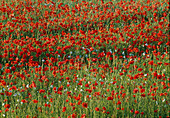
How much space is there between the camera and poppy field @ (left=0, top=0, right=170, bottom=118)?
4.19 m

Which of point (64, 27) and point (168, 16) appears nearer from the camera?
point (64, 27)

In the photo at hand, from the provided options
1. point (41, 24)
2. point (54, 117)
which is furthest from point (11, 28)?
point (54, 117)

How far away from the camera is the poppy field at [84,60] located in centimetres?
419

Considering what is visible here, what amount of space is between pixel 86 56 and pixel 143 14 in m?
3.52

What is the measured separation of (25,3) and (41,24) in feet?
8.56

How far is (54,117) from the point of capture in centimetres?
410

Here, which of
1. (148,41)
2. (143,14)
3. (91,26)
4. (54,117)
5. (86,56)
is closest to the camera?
(54,117)

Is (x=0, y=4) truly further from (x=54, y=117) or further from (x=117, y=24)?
(x=54, y=117)

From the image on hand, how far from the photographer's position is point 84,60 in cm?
635

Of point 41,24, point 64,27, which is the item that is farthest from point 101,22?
point 41,24

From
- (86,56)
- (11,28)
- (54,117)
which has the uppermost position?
(11,28)

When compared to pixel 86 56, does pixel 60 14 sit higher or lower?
higher

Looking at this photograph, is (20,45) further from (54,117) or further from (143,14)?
(143,14)

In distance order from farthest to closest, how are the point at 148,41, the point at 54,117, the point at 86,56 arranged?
the point at 148,41 < the point at 86,56 < the point at 54,117
